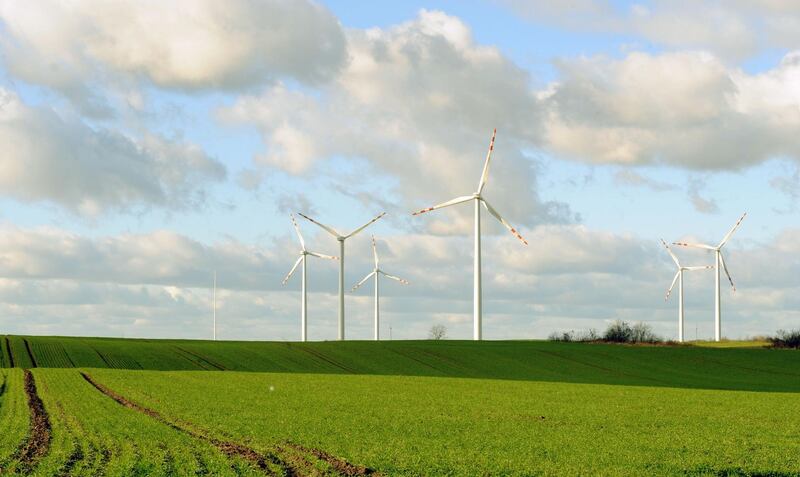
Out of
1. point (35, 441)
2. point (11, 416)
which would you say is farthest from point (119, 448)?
point (11, 416)

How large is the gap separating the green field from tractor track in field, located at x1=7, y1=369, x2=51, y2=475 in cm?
21

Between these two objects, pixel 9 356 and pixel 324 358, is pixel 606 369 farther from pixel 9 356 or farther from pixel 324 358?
pixel 9 356

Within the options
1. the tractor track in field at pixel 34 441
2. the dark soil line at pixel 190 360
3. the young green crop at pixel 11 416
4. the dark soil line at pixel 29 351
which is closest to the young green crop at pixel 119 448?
the tractor track in field at pixel 34 441

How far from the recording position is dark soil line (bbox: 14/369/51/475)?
2943 centimetres

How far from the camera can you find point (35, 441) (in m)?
34.4

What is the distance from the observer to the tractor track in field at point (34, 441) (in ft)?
96.3

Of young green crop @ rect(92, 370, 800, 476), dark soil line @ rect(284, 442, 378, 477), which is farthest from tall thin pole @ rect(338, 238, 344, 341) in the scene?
dark soil line @ rect(284, 442, 378, 477)

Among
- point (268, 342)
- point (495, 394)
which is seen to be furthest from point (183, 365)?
point (495, 394)

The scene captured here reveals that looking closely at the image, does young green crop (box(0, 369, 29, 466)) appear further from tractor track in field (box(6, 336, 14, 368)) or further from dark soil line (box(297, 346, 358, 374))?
dark soil line (box(297, 346, 358, 374))

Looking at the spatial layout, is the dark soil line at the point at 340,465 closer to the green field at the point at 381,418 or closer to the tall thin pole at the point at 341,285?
the green field at the point at 381,418

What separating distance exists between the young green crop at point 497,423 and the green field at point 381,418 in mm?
105

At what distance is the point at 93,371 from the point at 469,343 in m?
51.2

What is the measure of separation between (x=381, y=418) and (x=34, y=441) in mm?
16033

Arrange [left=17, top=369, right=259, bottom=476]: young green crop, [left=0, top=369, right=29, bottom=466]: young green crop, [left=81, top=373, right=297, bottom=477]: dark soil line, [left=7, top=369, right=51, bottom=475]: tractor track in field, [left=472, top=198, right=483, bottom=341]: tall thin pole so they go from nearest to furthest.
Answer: [left=17, top=369, right=259, bottom=476]: young green crop
[left=81, top=373, right=297, bottom=477]: dark soil line
[left=7, top=369, right=51, bottom=475]: tractor track in field
[left=0, top=369, right=29, bottom=466]: young green crop
[left=472, top=198, right=483, bottom=341]: tall thin pole
